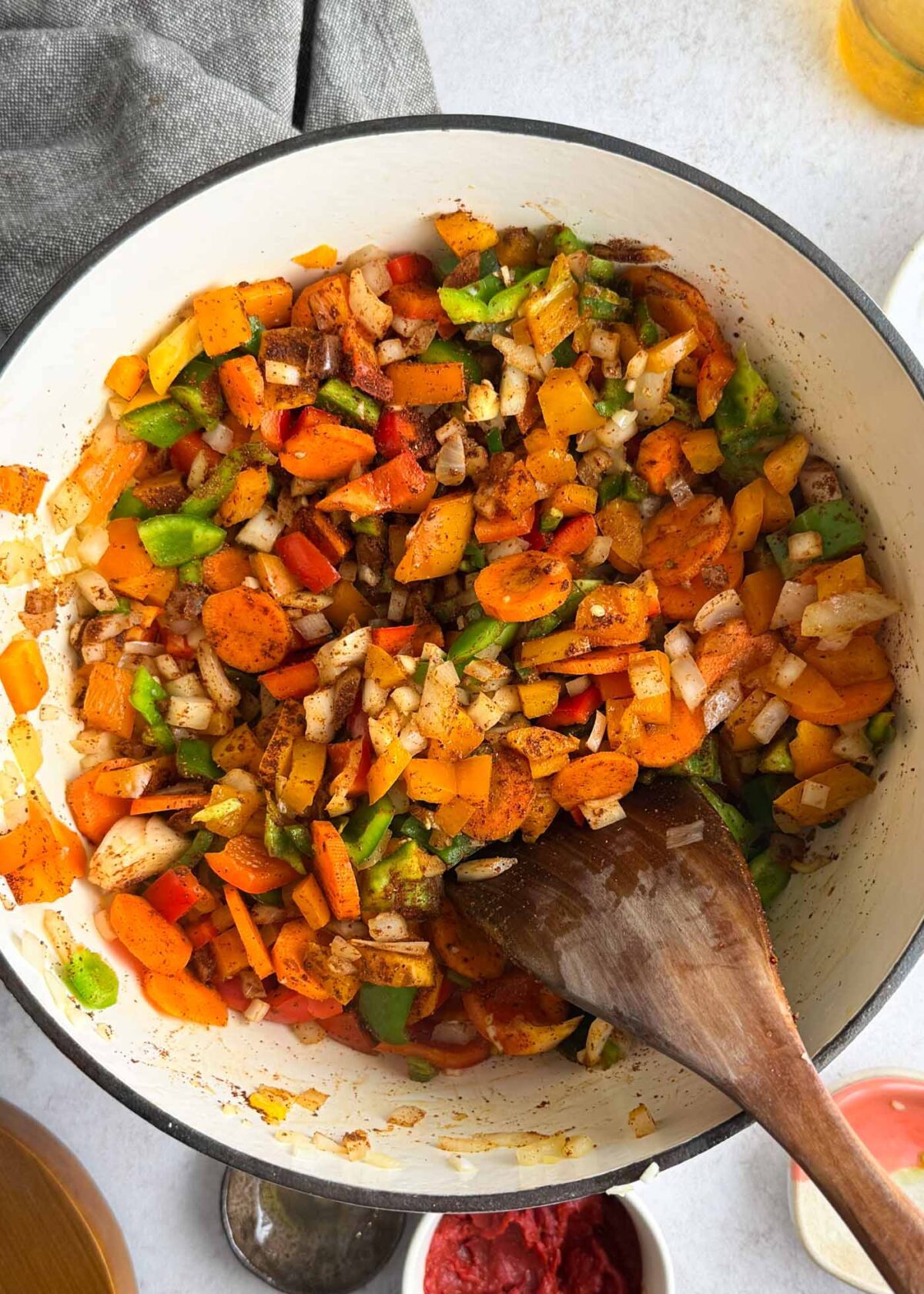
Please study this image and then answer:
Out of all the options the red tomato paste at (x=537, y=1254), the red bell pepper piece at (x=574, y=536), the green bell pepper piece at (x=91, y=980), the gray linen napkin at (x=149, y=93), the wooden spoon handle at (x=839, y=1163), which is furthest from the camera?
the red tomato paste at (x=537, y=1254)

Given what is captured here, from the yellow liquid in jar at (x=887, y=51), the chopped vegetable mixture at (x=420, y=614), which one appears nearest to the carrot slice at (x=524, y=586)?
the chopped vegetable mixture at (x=420, y=614)

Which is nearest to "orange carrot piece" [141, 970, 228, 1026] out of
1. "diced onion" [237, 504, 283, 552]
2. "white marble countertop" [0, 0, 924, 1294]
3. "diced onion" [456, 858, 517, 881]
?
"diced onion" [456, 858, 517, 881]

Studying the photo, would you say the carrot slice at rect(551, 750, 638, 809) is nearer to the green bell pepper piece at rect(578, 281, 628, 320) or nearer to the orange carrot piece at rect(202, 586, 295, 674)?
the orange carrot piece at rect(202, 586, 295, 674)

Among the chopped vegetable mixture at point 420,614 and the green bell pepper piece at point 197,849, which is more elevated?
the chopped vegetable mixture at point 420,614

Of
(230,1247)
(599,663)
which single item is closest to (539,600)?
(599,663)

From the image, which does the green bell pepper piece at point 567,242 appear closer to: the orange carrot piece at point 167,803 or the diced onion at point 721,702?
the diced onion at point 721,702

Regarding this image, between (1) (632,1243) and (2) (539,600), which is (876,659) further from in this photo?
(1) (632,1243)
